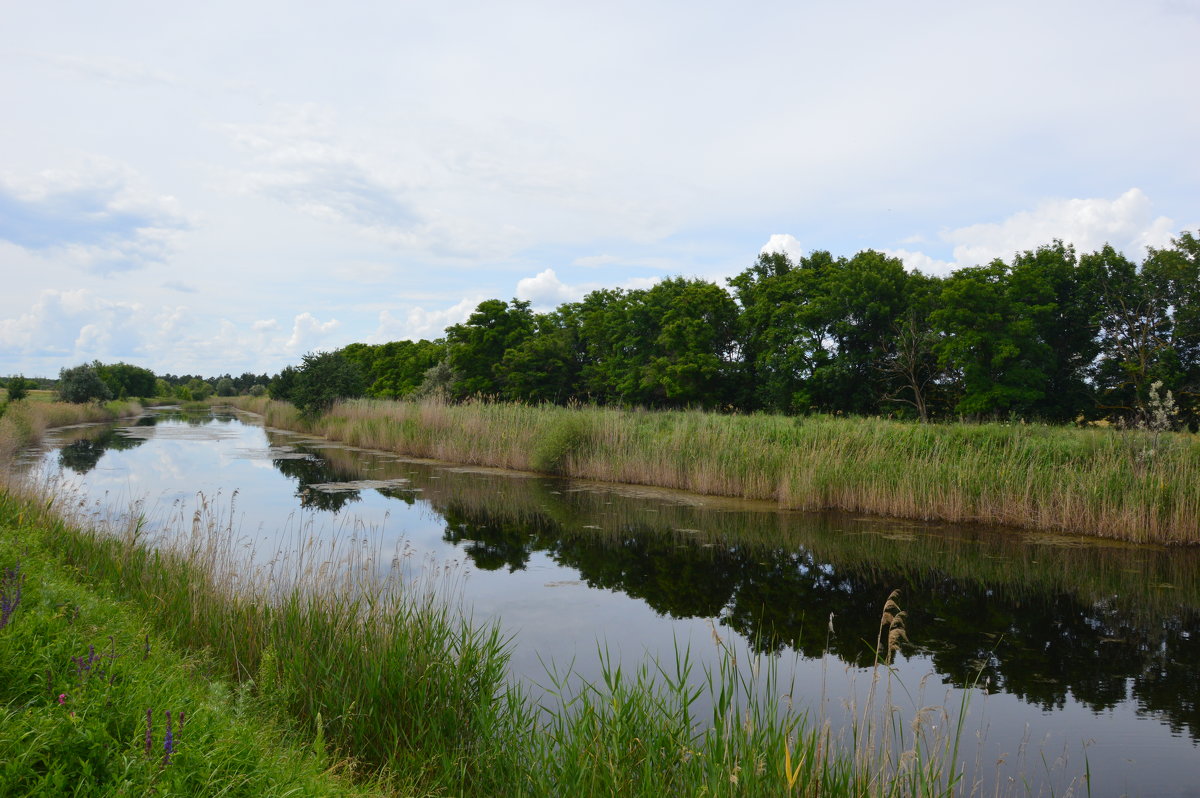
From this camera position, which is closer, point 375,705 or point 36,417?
point 375,705

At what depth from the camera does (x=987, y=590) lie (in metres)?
8.14

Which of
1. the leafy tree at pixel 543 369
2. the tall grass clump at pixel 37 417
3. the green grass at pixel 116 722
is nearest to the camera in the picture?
the green grass at pixel 116 722

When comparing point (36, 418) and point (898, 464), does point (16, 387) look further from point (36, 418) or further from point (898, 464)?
point (898, 464)

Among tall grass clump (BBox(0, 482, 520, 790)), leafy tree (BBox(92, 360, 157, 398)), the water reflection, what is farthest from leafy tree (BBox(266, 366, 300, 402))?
tall grass clump (BBox(0, 482, 520, 790))

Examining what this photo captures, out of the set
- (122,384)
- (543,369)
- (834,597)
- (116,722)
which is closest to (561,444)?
(834,597)

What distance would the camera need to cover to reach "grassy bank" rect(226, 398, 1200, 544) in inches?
404

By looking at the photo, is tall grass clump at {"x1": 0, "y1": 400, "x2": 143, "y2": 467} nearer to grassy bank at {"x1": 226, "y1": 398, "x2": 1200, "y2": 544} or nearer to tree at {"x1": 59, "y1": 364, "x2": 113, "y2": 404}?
tree at {"x1": 59, "y1": 364, "x2": 113, "y2": 404}

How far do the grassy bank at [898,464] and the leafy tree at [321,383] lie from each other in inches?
583

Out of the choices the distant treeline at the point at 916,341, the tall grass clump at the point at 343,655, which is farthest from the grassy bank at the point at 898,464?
the distant treeline at the point at 916,341

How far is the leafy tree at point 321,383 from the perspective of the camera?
3111 centimetres

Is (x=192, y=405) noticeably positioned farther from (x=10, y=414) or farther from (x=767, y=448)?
(x=767, y=448)

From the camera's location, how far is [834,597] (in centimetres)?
789

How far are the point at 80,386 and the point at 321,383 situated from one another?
19.2m

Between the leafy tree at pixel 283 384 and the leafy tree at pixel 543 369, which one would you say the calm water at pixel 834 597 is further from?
the leafy tree at pixel 283 384
